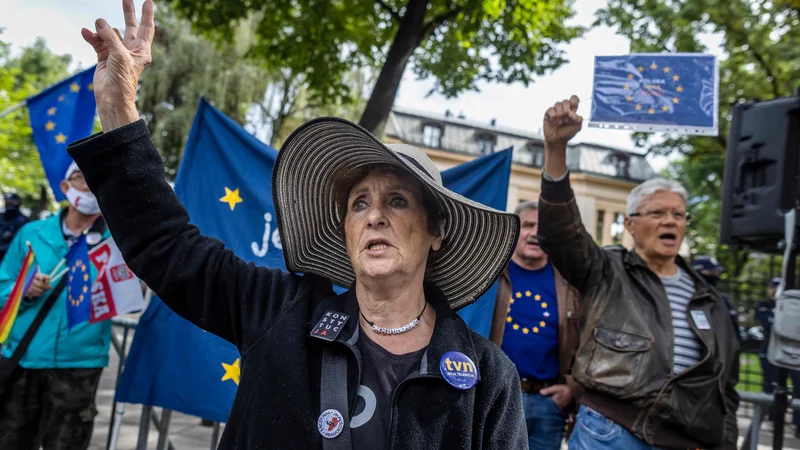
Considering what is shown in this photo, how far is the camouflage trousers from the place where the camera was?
10.8 feet

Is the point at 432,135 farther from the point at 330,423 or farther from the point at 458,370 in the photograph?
the point at 330,423

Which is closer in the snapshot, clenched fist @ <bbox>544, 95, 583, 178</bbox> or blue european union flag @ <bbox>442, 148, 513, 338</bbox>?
clenched fist @ <bbox>544, 95, 583, 178</bbox>

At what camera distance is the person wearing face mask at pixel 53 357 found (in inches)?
130

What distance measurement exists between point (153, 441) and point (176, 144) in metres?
14.2

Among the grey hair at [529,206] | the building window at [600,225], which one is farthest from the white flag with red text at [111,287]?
the building window at [600,225]

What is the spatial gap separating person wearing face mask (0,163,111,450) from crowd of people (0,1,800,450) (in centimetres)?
193

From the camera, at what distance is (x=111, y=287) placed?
11.2ft

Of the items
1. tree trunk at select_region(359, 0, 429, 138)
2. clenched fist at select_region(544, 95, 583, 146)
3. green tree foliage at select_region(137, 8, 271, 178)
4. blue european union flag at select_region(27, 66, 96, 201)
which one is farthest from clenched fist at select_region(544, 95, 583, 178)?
green tree foliage at select_region(137, 8, 271, 178)

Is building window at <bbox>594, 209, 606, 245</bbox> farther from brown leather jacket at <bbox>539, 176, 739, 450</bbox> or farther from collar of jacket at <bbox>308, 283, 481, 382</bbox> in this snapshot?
collar of jacket at <bbox>308, 283, 481, 382</bbox>

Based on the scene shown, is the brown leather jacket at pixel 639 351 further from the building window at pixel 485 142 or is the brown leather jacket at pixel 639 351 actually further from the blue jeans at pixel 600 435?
the building window at pixel 485 142

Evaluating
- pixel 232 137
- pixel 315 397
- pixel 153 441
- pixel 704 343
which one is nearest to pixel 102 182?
pixel 315 397

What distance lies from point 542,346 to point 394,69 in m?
3.86

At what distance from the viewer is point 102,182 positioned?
5.06ft

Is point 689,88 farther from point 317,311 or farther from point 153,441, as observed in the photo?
point 153,441
